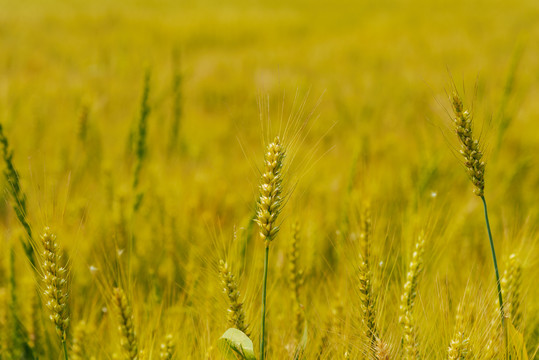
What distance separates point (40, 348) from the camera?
880 millimetres

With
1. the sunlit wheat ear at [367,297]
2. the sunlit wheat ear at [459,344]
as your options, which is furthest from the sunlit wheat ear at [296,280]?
the sunlit wheat ear at [459,344]

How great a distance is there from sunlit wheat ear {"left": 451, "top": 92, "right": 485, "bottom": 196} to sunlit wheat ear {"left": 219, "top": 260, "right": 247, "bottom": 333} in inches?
13.2

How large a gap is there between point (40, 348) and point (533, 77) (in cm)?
411

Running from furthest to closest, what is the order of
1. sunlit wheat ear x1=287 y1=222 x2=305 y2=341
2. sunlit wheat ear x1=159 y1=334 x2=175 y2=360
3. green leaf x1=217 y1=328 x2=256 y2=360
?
sunlit wheat ear x1=287 y1=222 x2=305 y2=341, sunlit wheat ear x1=159 y1=334 x2=175 y2=360, green leaf x1=217 y1=328 x2=256 y2=360

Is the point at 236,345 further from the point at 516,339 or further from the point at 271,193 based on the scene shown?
the point at 516,339

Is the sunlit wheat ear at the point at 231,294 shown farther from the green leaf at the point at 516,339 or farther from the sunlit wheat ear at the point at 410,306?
the green leaf at the point at 516,339

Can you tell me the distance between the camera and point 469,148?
0.59 m

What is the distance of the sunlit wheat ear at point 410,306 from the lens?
552 mm

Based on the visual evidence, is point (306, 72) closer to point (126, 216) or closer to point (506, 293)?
point (126, 216)

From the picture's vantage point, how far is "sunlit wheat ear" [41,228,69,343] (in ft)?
1.76

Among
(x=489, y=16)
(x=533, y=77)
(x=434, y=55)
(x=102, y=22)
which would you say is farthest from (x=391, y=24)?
(x=102, y=22)

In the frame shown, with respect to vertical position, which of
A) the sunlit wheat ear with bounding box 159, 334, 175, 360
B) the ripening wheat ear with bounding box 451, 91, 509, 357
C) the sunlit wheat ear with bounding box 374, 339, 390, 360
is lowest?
the sunlit wheat ear with bounding box 159, 334, 175, 360

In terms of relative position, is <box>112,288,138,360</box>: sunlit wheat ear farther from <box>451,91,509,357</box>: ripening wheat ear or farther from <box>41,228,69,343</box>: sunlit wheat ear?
<box>451,91,509,357</box>: ripening wheat ear

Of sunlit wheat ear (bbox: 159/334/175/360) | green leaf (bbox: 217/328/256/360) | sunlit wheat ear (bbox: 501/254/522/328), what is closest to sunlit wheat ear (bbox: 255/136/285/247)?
green leaf (bbox: 217/328/256/360)
